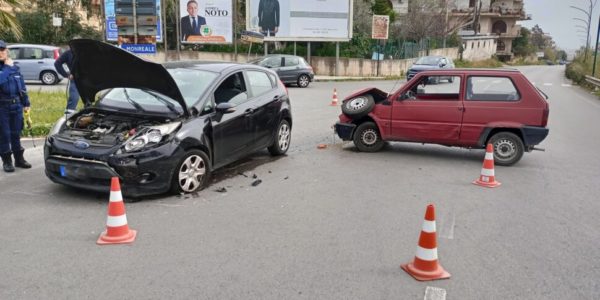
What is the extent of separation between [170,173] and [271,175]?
1.87 m

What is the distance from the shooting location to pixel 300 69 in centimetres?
2458

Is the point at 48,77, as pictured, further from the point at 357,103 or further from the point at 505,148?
the point at 505,148

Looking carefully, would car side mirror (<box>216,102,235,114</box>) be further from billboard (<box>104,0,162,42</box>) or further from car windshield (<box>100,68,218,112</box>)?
billboard (<box>104,0,162,42</box>)

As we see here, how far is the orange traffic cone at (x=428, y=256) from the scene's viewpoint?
414cm

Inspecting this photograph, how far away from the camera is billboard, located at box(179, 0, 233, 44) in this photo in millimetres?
30203

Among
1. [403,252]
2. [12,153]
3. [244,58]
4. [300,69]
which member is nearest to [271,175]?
[403,252]

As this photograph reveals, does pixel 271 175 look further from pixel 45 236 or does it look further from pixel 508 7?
pixel 508 7

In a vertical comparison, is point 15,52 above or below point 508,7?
below

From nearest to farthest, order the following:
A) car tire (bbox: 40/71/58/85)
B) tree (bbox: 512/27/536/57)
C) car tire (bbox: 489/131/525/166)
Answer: car tire (bbox: 489/131/525/166)
car tire (bbox: 40/71/58/85)
tree (bbox: 512/27/536/57)

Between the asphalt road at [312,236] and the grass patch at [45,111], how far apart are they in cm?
163

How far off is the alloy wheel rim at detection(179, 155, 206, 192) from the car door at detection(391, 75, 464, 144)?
3.86m

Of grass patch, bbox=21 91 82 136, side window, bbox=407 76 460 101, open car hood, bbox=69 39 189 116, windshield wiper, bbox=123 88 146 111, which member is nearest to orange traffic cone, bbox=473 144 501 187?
side window, bbox=407 76 460 101

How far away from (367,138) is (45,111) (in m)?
7.12

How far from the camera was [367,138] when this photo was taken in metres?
9.41
